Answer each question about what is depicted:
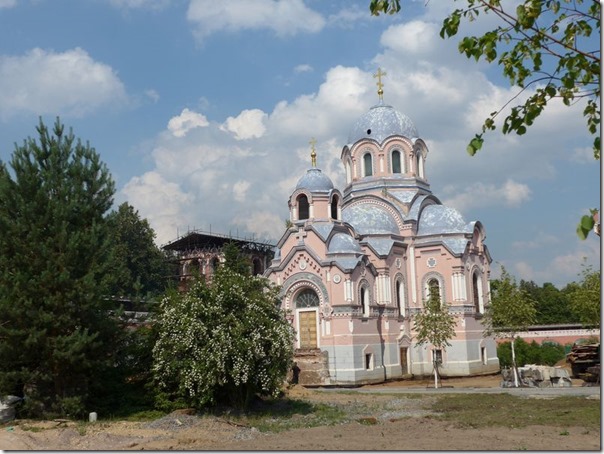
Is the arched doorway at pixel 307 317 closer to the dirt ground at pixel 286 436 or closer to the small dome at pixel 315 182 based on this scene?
the small dome at pixel 315 182

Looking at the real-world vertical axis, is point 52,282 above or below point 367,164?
below

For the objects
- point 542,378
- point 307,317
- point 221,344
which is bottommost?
point 542,378

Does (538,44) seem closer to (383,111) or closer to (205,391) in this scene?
(205,391)

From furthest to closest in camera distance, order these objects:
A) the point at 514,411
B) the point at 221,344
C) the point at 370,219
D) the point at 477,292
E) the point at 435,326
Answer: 1. the point at 477,292
2. the point at 370,219
3. the point at 435,326
4. the point at 514,411
5. the point at 221,344

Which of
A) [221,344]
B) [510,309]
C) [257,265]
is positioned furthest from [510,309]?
[257,265]

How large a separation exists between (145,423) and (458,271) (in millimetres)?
20552

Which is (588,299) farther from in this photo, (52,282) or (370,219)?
(52,282)

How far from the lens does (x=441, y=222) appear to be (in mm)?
36094

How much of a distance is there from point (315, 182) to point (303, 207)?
138 cm

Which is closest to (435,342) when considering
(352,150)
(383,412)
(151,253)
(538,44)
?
(383,412)

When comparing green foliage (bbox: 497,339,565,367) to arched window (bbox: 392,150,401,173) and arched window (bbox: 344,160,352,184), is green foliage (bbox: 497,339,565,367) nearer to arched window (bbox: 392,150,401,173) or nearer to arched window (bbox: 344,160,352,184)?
arched window (bbox: 392,150,401,173)

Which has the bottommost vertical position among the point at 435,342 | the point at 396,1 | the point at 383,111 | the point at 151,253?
the point at 435,342

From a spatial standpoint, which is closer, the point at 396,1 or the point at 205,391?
the point at 396,1

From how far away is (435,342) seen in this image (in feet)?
98.1
